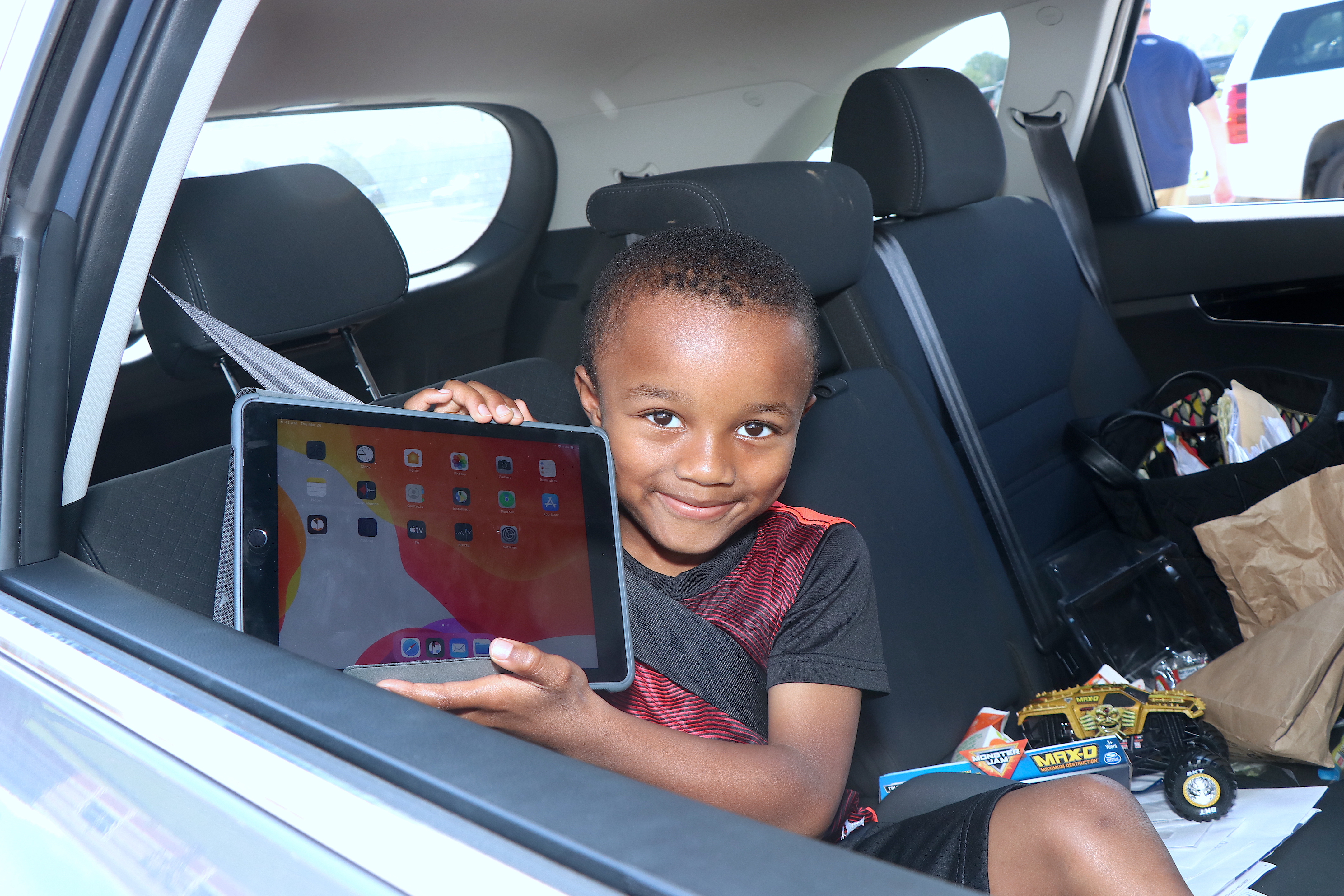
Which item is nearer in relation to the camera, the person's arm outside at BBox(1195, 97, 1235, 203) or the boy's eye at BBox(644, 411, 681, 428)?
the boy's eye at BBox(644, 411, 681, 428)

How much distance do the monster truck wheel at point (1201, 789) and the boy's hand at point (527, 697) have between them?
809mm

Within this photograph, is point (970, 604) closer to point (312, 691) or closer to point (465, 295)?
point (312, 691)

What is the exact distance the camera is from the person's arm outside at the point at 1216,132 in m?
2.56

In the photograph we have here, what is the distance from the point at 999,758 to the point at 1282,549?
63 cm

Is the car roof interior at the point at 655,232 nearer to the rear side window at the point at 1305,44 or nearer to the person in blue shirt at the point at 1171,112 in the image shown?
the person in blue shirt at the point at 1171,112

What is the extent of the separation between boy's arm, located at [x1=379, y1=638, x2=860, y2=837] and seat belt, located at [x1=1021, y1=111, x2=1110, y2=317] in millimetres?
1655

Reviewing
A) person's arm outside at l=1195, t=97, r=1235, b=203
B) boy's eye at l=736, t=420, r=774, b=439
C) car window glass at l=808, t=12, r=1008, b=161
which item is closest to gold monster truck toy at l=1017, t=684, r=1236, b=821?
boy's eye at l=736, t=420, r=774, b=439

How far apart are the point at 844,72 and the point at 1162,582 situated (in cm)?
135

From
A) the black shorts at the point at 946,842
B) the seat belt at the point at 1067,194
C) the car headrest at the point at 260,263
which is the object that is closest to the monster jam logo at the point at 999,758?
the black shorts at the point at 946,842

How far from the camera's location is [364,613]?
72 centimetres

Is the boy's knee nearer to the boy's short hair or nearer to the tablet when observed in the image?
the tablet

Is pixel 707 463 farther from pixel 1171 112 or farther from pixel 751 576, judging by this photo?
pixel 1171 112

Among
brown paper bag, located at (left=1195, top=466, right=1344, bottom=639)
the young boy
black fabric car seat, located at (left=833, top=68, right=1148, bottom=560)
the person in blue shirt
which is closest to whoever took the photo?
the young boy

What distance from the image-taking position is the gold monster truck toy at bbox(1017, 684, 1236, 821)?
1.19 meters
